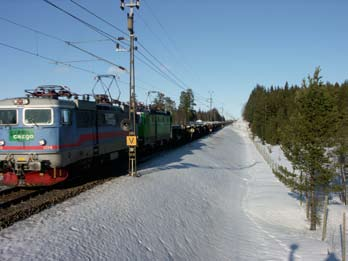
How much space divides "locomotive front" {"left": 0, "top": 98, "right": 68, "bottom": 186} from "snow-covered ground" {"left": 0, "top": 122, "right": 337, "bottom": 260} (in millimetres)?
1774

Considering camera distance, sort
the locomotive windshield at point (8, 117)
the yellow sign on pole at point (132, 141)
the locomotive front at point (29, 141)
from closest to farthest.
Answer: the locomotive front at point (29, 141), the locomotive windshield at point (8, 117), the yellow sign on pole at point (132, 141)

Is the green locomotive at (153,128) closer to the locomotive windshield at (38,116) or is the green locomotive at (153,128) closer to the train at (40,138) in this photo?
the train at (40,138)

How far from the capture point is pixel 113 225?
27.0ft

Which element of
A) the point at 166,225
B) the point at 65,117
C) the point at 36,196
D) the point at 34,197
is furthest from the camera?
the point at 65,117

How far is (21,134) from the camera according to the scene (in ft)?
33.5

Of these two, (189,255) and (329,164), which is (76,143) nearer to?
(189,255)

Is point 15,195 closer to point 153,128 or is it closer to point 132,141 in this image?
point 132,141

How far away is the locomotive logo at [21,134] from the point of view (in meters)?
10.2

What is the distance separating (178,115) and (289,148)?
92874 mm

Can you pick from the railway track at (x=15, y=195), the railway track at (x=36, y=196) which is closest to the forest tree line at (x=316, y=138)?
the railway track at (x=36, y=196)

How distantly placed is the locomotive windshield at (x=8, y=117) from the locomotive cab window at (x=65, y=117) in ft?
5.30

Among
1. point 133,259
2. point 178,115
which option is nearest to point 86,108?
point 133,259

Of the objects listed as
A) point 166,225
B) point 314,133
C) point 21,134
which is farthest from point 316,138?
point 21,134

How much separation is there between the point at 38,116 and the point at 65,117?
89 centimetres
